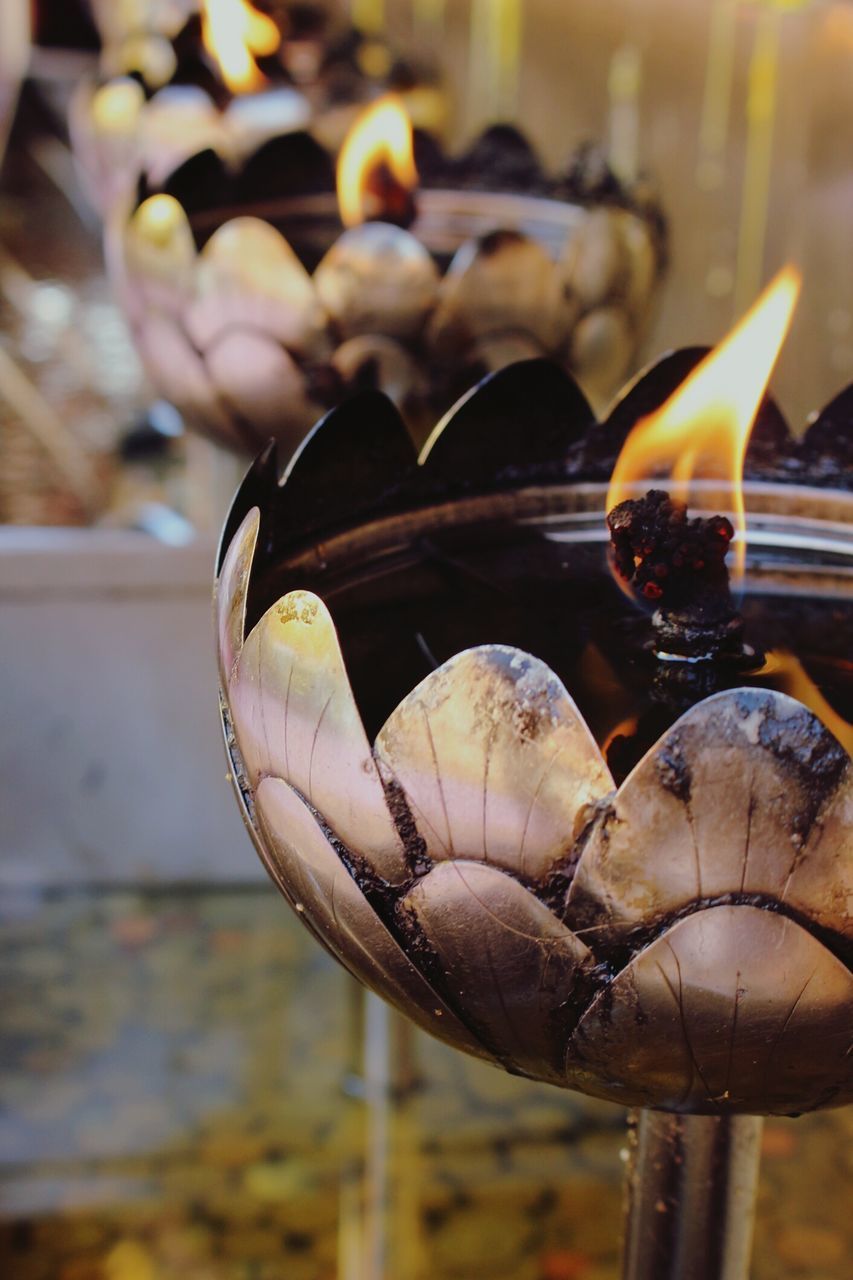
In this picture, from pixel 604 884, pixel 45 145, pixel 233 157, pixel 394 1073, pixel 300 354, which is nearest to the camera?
pixel 604 884

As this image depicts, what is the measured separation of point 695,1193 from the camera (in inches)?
24.3

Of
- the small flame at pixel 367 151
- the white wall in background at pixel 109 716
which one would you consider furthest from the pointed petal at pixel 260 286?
the white wall in background at pixel 109 716

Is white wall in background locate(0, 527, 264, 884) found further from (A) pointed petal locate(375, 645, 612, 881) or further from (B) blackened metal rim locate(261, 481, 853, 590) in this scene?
(A) pointed petal locate(375, 645, 612, 881)

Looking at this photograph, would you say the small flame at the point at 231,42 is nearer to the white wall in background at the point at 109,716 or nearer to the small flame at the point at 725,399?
the white wall in background at the point at 109,716

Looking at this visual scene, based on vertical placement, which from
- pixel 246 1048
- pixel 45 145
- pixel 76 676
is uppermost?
pixel 45 145

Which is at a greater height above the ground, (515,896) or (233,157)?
(233,157)

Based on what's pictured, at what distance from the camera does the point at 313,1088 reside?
129 centimetres

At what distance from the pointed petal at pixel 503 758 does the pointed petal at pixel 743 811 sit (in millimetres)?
18

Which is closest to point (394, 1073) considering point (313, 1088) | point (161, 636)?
point (313, 1088)

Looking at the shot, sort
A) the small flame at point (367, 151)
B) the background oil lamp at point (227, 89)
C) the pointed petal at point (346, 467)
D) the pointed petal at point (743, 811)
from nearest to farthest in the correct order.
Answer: the pointed petal at point (743, 811) → the pointed petal at point (346, 467) → the small flame at point (367, 151) → the background oil lamp at point (227, 89)

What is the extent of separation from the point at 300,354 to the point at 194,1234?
0.71m

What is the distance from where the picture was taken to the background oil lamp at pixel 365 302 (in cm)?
90

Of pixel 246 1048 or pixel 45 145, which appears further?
pixel 45 145

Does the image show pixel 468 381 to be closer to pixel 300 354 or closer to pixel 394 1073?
pixel 300 354
